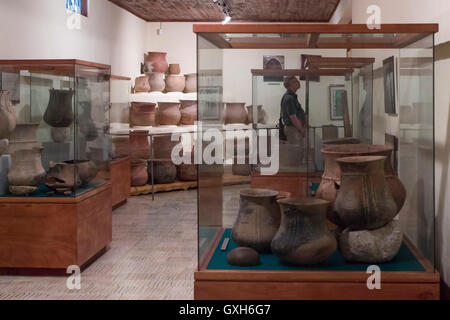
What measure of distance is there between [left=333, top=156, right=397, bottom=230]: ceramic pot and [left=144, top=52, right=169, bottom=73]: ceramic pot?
7247mm

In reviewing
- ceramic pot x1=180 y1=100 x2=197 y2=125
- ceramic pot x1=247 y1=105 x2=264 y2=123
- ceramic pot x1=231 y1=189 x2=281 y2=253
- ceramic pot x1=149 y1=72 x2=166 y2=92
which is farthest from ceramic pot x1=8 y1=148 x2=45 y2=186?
ceramic pot x1=149 y1=72 x2=166 y2=92

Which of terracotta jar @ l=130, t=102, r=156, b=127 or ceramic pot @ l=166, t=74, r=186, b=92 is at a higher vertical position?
ceramic pot @ l=166, t=74, r=186, b=92

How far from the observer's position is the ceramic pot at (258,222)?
8.45 ft

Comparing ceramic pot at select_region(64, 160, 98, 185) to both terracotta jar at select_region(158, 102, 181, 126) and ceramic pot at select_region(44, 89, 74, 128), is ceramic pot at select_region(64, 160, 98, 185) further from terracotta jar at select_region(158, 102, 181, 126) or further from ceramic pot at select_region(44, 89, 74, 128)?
terracotta jar at select_region(158, 102, 181, 126)

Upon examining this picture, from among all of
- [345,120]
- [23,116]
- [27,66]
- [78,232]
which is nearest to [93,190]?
[78,232]

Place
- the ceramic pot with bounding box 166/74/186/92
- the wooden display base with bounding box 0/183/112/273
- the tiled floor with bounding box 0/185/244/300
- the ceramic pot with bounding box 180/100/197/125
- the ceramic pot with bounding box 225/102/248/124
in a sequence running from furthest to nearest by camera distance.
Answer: the ceramic pot with bounding box 166/74/186/92 < the ceramic pot with bounding box 180/100/197/125 < the ceramic pot with bounding box 225/102/248/124 < the wooden display base with bounding box 0/183/112/273 < the tiled floor with bounding box 0/185/244/300

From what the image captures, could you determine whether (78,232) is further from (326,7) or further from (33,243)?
(326,7)

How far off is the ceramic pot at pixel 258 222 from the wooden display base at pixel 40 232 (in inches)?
70.2

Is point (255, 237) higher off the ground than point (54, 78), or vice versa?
point (54, 78)

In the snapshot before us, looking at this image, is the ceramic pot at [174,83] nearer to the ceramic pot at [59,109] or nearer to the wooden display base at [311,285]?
the ceramic pot at [59,109]

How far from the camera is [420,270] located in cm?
240

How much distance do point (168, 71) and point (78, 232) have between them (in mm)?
6025

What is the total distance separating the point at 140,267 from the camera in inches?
171

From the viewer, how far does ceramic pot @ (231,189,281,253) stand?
2.58 m
